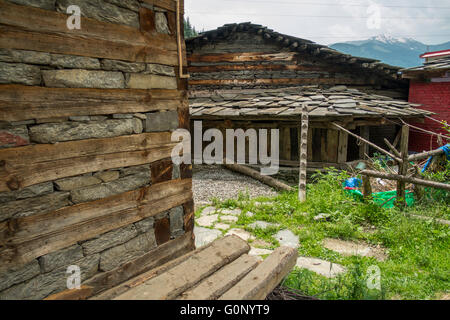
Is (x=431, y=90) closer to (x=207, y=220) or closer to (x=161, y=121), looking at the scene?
(x=207, y=220)

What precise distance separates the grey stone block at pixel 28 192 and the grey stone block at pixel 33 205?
29 millimetres

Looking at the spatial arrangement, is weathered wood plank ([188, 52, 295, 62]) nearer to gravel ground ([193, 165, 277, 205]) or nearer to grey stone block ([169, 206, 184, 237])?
gravel ground ([193, 165, 277, 205])

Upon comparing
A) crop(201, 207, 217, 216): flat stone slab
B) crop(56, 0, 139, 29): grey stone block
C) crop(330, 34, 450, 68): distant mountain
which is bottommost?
crop(201, 207, 217, 216): flat stone slab

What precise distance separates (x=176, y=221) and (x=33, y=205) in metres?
1.59

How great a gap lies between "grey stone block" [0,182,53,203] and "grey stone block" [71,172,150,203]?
217mm

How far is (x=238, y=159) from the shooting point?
10305mm

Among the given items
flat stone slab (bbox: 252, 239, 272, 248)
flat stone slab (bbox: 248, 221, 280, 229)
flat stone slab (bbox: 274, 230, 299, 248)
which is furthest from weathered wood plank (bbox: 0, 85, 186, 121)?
flat stone slab (bbox: 248, 221, 280, 229)

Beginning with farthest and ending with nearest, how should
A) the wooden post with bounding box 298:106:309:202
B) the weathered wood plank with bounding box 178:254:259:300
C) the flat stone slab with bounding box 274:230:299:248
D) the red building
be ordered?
the red building → the wooden post with bounding box 298:106:309:202 → the flat stone slab with bounding box 274:230:299:248 → the weathered wood plank with bounding box 178:254:259:300

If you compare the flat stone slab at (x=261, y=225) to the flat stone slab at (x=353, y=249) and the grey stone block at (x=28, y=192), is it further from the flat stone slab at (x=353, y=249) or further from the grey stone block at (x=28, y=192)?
the grey stone block at (x=28, y=192)

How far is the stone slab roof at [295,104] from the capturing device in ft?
27.5

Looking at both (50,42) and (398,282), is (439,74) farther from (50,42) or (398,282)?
(50,42)

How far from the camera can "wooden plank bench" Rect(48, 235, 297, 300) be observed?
2463 mm

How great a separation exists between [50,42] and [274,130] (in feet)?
26.4
